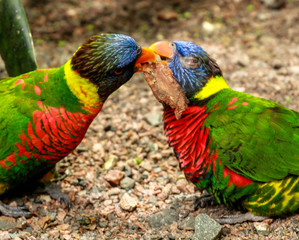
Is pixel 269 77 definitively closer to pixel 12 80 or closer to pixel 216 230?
pixel 216 230

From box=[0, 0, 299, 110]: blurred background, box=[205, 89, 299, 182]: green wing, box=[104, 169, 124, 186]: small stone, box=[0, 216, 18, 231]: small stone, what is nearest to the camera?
box=[205, 89, 299, 182]: green wing

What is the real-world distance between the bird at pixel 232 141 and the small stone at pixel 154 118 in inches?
63.8

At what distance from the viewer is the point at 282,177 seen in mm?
3244

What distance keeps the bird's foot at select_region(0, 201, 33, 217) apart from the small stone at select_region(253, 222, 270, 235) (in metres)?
2.22

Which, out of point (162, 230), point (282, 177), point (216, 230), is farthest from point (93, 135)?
point (282, 177)

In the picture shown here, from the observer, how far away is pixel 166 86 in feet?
11.7

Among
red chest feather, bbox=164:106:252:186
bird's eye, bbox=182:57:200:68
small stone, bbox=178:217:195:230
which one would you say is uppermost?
bird's eye, bbox=182:57:200:68

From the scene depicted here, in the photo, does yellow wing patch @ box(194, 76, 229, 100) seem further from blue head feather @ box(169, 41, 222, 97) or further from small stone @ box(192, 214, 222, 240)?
small stone @ box(192, 214, 222, 240)

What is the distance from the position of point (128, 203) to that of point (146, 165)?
2.42 feet

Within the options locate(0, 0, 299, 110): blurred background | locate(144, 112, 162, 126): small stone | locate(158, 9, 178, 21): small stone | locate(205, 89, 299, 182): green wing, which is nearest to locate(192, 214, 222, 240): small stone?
locate(205, 89, 299, 182): green wing

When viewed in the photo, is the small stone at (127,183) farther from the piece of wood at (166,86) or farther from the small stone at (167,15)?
the small stone at (167,15)

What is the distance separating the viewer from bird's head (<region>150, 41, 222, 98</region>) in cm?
346

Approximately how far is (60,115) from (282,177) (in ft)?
6.67

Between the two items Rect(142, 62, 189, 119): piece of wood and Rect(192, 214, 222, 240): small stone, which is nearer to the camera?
Rect(192, 214, 222, 240): small stone
